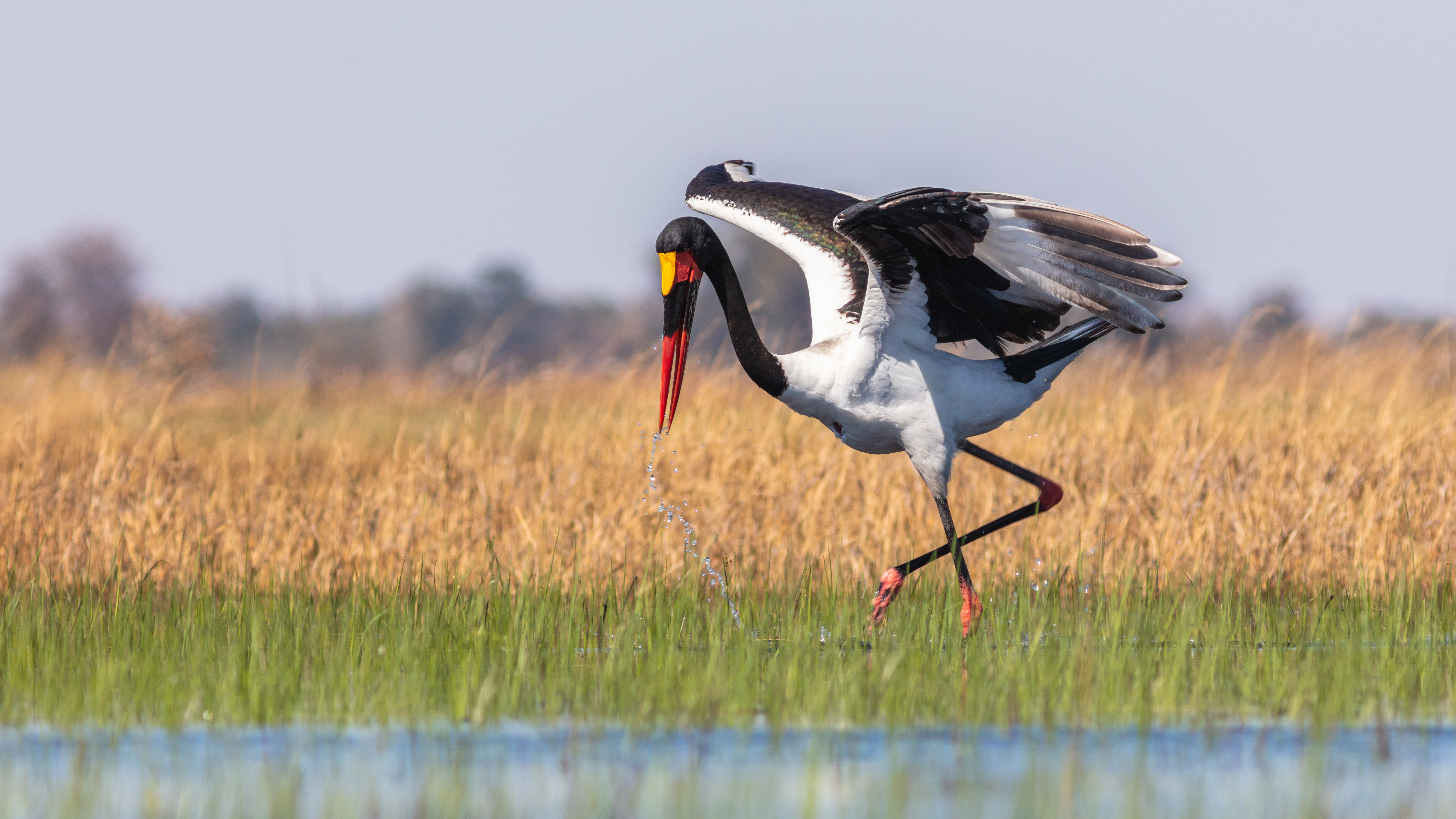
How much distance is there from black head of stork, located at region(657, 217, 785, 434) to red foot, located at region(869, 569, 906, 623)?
96 cm

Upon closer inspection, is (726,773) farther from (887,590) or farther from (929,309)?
(929,309)

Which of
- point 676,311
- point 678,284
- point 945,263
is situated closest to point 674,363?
point 676,311

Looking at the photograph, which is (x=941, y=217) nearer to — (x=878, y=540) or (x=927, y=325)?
(x=927, y=325)

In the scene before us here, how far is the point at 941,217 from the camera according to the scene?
550 cm

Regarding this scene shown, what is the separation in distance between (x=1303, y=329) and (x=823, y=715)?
1093 cm

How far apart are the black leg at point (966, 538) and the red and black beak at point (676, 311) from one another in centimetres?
122

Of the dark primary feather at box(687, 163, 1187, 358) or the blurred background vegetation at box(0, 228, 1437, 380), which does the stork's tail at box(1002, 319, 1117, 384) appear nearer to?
the dark primary feather at box(687, 163, 1187, 358)

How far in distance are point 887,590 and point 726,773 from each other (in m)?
2.64

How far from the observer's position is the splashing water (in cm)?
751

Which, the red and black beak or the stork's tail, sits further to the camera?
the stork's tail

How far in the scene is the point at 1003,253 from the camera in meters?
5.88

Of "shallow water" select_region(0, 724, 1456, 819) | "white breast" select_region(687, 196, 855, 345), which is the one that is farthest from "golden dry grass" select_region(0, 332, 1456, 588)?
"shallow water" select_region(0, 724, 1456, 819)

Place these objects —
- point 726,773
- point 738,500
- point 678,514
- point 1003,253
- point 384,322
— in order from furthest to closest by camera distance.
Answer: point 384,322
point 738,500
point 678,514
point 1003,253
point 726,773

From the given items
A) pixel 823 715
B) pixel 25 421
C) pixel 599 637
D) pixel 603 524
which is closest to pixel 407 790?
pixel 823 715
